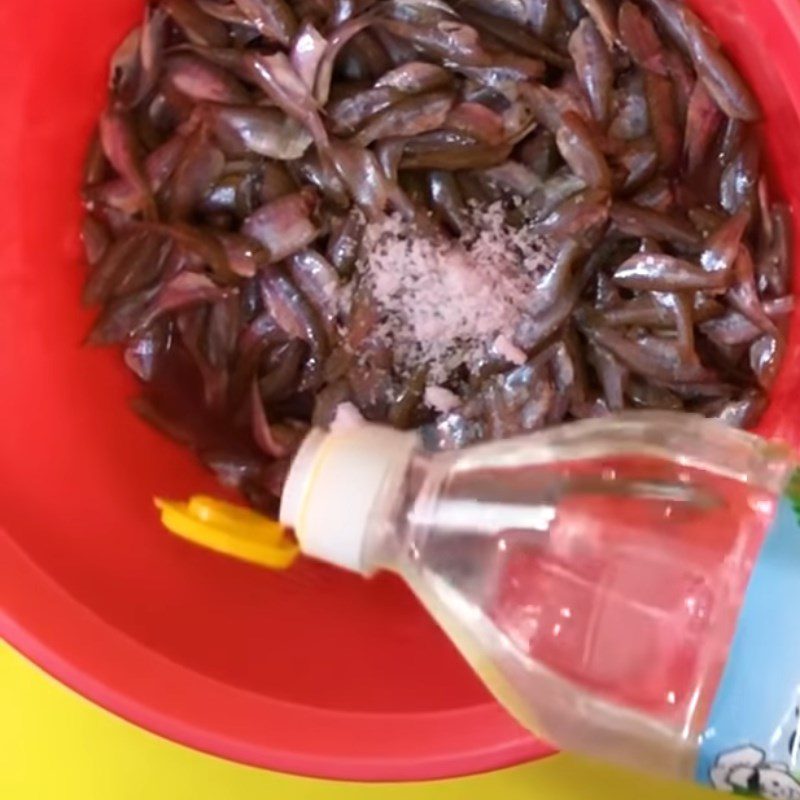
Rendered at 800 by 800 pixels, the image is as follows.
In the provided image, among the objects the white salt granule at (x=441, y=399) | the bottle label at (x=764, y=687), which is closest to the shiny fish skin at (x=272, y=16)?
the white salt granule at (x=441, y=399)

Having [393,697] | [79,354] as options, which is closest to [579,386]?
[393,697]

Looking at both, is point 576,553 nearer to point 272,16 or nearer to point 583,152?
point 583,152

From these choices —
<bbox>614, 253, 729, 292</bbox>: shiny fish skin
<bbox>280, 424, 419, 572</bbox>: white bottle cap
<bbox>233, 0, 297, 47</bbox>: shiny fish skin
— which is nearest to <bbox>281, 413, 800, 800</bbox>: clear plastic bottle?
<bbox>280, 424, 419, 572</bbox>: white bottle cap

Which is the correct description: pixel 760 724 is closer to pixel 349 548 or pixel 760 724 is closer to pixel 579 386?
pixel 349 548

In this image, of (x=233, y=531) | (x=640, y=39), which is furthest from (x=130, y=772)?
(x=640, y=39)

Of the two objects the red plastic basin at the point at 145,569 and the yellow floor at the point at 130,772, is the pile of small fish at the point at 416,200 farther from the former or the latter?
the yellow floor at the point at 130,772

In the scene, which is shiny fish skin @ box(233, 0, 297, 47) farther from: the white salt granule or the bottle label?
the bottle label
